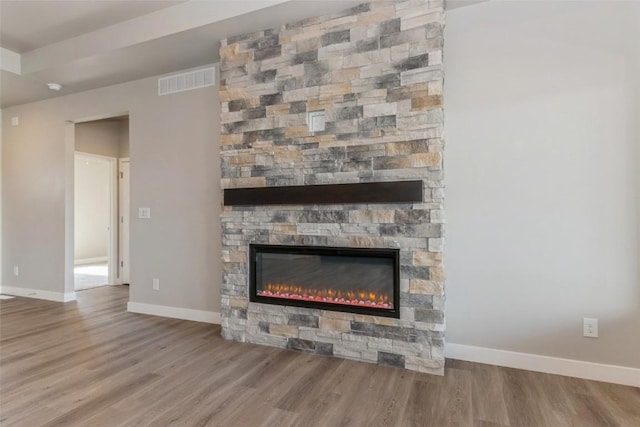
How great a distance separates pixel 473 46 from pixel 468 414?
8.34 ft

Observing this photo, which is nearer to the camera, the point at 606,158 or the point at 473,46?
the point at 606,158

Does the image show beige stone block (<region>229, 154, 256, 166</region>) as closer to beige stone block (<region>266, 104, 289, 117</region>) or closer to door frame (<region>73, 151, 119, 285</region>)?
beige stone block (<region>266, 104, 289, 117</region>)

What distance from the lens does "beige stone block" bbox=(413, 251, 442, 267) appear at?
2438mm

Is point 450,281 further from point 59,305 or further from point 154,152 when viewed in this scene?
point 59,305

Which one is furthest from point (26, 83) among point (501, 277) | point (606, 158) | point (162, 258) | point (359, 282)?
point (606, 158)

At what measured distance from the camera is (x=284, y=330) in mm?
2916

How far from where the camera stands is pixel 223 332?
3148mm

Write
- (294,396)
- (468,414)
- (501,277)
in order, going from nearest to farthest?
(468,414)
(294,396)
(501,277)

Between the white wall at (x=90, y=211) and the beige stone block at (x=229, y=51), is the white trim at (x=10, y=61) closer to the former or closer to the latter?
the beige stone block at (x=229, y=51)

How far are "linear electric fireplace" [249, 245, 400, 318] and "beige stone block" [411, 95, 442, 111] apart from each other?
1.05m

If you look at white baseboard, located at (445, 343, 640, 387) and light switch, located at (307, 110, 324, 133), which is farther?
light switch, located at (307, 110, 324, 133)

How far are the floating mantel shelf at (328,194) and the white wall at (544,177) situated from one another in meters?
0.49

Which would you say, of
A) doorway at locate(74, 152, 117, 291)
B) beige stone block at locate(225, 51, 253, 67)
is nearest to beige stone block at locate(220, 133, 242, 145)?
beige stone block at locate(225, 51, 253, 67)

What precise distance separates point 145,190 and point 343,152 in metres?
2.61
